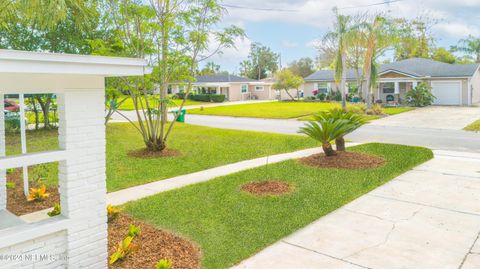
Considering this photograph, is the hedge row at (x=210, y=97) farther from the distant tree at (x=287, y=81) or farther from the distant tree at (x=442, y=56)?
the distant tree at (x=442, y=56)

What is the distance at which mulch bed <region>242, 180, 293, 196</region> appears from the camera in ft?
23.4

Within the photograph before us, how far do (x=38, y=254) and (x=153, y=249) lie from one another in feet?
4.97

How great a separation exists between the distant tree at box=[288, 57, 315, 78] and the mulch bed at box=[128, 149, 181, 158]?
179ft

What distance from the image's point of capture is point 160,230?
5.34 metres

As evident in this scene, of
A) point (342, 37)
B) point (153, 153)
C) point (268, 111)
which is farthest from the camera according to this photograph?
point (268, 111)

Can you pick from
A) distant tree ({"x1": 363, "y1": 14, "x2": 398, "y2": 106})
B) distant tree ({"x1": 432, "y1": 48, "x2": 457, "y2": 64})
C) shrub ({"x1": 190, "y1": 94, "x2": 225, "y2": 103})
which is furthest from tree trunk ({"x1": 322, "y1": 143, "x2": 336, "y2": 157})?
distant tree ({"x1": 432, "y1": 48, "x2": 457, "y2": 64})

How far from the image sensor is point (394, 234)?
205 inches

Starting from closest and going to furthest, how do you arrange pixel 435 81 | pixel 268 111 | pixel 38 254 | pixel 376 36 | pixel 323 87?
pixel 38 254 → pixel 376 36 → pixel 268 111 → pixel 435 81 → pixel 323 87

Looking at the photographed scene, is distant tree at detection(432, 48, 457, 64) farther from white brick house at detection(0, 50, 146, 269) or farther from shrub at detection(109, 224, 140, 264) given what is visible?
white brick house at detection(0, 50, 146, 269)

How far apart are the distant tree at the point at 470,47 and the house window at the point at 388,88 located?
31238mm

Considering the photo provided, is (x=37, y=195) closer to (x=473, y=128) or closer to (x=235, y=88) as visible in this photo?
(x=473, y=128)

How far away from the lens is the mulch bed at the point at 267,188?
714 cm

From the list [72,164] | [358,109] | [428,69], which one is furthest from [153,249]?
[428,69]

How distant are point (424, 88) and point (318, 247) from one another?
31.0 meters
